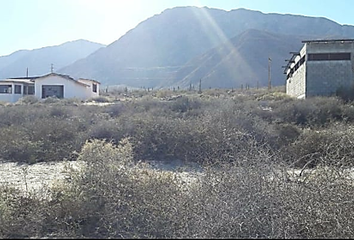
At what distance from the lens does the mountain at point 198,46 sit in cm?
9650

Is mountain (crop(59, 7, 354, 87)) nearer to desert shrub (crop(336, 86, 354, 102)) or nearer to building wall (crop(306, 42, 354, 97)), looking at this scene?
building wall (crop(306, 42, 354, 97))

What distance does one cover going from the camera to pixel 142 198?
258 inches

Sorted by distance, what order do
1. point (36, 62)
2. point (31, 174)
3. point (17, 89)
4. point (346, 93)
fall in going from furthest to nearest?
point (36, 62) → point (17, 89) → point (346, 93) → point (31, 174)

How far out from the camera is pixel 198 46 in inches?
5497

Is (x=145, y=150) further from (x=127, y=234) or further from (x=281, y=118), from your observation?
(x=127, y=234)

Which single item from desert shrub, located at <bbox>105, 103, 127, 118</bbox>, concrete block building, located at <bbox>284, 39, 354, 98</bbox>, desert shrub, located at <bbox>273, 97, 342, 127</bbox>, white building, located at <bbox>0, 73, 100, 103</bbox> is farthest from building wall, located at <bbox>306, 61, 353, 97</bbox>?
white building, located at <bbox>0, 73, 100, 103</bbox>

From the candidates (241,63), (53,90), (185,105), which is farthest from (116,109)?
(241,63)

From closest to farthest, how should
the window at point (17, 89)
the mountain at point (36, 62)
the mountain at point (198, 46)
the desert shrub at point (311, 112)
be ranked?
the desert shrub at point (311, 112) → the window at point (17, 89) → the mountain at point (198, 46) → the mountain at point (36, 62)

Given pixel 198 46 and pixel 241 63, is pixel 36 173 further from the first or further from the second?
pixel 198 46

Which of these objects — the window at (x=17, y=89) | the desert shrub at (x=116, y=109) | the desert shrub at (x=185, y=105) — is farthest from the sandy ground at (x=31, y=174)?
the window at (x=17, y=89)

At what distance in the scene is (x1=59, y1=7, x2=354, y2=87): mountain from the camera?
96.5 m

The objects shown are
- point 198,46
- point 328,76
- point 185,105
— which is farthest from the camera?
point 198,46

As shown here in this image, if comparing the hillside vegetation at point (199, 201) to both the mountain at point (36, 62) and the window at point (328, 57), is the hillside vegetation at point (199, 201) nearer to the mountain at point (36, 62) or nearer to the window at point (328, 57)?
the window at point (328, 57)

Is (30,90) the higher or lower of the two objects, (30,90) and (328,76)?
the lower
